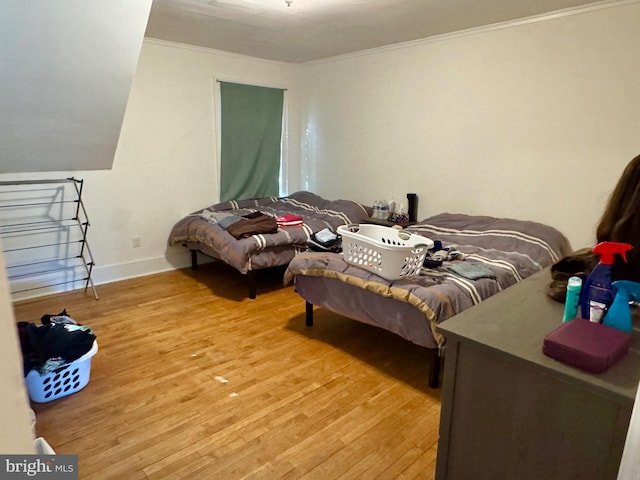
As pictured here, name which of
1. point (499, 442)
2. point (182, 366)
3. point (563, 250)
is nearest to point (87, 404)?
point (182, 366)

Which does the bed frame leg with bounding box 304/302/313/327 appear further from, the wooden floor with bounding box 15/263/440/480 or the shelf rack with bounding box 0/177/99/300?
the shelf rack with bounding box 0/177/99/300

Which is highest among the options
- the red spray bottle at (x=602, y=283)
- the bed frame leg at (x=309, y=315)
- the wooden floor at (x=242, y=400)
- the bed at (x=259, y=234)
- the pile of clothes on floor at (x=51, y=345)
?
the red spray bottle at (x=602, y=283)

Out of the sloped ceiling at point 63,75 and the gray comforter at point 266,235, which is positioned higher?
the sloped ceiling at point 63,75

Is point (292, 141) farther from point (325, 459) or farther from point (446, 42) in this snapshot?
point (325, 459)

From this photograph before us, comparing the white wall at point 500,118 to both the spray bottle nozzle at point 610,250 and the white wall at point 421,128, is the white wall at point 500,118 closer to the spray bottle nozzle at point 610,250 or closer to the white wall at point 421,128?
the white wall at point 421,128

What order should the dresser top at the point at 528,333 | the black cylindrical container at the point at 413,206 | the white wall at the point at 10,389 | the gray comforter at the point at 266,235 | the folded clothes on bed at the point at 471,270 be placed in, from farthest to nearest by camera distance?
the black cylindrical container at the point at 413,206 → the gray comforter at the point at 266,235 → the folded clothes on bed at the point at 471,270 → the dresser top at the point at 528,333 → the white wall at the point at 10,389

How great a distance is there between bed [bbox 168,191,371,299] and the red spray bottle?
2.58 meters

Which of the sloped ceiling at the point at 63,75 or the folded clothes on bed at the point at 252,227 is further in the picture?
the folded clothes on bed at the point at 252,227

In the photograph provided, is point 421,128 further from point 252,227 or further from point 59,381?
point 59,381

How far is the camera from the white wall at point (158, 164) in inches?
152

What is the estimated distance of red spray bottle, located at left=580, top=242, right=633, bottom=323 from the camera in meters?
1.22

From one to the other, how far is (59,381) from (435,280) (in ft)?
6.93

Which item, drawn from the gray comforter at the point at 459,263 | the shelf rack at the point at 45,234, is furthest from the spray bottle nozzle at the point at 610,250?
the shelf rack at the point at 45,234

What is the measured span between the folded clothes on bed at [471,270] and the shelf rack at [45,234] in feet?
9.76
